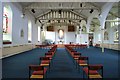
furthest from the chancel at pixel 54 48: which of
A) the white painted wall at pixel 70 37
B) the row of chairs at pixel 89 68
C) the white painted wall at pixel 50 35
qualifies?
the white painted wall at pixel 50 35

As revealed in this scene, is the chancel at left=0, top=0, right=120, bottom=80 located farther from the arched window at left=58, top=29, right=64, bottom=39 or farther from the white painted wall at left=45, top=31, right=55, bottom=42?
the white painted wall at left=45, top=31, right=55, bottom=42

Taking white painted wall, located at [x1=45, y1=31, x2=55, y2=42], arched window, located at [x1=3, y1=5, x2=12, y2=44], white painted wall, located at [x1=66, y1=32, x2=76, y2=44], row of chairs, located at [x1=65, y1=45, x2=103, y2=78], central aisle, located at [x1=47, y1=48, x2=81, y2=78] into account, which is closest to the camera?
row of chairs, located at [x1=65, y1=45, x2=103, y2=78]

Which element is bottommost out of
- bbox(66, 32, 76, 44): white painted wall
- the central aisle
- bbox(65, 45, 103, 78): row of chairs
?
the central aisle

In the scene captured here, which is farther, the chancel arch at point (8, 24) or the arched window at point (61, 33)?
the arched window at point (61, 33)

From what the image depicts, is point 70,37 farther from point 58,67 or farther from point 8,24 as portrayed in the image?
point 58,67

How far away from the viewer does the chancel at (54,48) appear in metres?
6.86

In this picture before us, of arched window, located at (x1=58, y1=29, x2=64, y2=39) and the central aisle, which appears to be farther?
arched window, located at (x1=58, y1=29, x2=64, y2=39)

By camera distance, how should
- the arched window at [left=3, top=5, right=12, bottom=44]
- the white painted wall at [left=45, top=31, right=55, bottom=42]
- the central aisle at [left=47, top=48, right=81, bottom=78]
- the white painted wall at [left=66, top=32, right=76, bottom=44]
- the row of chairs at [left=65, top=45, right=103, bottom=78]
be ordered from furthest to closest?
the white painted wall at [left=45, top=31, right=55, bottom=42] → the white painted wall at [left=66, top=32, right=76, bottom=44] → the arched window at [left=3, top=5, right=12, bottom=44] → the central aisle at [left=47, top=48, right=81, bottom=78] → the row of chairs at [left=65, top=45, right=103, bottom=78]

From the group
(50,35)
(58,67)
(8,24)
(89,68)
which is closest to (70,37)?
(50,35)

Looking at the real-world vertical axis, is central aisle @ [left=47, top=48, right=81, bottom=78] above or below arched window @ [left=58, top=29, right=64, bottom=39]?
below

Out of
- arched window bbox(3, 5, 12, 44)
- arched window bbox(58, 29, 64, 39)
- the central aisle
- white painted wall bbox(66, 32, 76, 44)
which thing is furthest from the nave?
arched window bbox(58, 29, 64, 39)

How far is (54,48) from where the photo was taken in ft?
50.7

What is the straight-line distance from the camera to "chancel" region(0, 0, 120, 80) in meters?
6.86

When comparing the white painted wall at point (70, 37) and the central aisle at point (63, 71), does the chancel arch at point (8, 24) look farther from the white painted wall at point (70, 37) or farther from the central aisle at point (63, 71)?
the white painted wall at point (70, 37)
